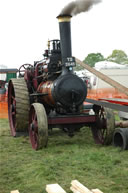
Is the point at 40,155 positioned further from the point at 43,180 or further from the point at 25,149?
the point at 43,180

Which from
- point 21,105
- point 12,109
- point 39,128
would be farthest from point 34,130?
point 12,109

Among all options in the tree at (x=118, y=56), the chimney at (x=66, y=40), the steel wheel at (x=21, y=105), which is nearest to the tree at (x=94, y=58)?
the tree at (x=118, y=56)

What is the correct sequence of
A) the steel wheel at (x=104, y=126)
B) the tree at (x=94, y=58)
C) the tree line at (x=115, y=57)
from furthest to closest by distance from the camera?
the tree at (x=94, y=58), the tree line at (x=115, y=57), the steel wheel at (x=104, y=126)

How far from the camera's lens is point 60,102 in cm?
565

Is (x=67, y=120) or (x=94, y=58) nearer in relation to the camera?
(x=67, y=120)

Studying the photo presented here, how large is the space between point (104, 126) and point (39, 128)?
129 centimetres

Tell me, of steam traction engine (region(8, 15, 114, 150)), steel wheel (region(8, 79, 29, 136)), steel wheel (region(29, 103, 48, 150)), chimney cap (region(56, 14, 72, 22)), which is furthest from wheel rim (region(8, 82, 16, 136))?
chimney cap (region(56, 14, 72, 22))

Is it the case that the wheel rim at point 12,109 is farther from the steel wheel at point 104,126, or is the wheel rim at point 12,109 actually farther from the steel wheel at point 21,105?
the steel wheel at point 104,126

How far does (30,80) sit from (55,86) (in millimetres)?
1841

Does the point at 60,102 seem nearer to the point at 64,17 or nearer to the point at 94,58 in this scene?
the point at 64,17

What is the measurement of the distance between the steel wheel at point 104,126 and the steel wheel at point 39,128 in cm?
112

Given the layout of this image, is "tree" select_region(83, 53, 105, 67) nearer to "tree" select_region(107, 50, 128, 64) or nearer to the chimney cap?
"tree" select_region(107, 50, 128, 64)

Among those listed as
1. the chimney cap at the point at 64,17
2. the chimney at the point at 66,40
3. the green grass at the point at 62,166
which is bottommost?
the green grass at the point at 62,166

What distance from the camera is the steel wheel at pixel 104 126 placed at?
220 inches
